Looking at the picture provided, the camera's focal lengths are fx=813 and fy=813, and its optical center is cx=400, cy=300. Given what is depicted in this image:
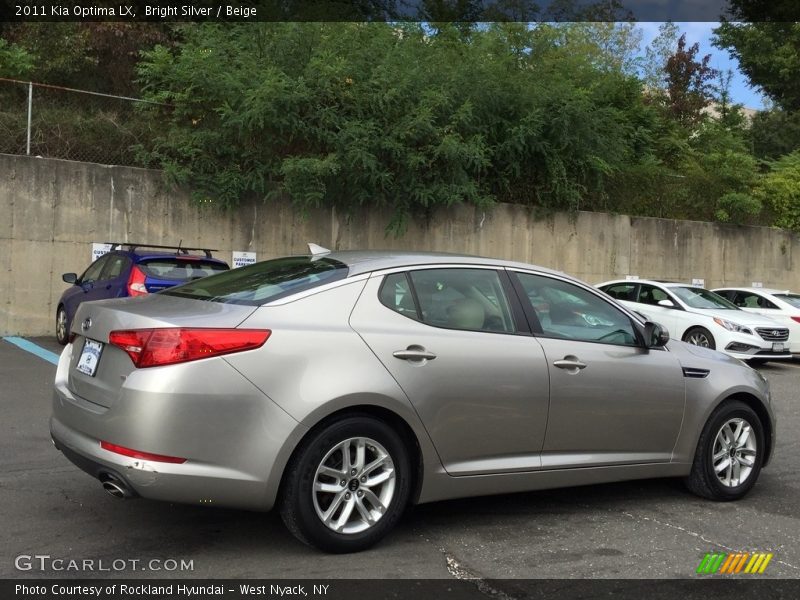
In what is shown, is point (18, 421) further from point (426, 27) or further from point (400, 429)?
point (426, 27)

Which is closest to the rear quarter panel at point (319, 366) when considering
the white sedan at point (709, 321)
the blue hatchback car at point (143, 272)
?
the blue hatchback car at point (143, 272)

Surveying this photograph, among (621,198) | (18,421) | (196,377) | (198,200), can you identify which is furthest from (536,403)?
(621,198)

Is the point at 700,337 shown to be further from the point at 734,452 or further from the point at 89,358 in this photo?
the point at 89,358

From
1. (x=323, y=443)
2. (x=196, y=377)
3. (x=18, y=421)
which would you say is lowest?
(x=18, y=421)

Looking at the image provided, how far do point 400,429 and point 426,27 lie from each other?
15734 millimetres

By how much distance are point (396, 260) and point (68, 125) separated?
38.2ft

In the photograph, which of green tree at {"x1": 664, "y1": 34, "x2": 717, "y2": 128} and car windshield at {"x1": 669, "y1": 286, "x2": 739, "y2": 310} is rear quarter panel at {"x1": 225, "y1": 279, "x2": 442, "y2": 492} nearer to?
car windshield at {"x1": 669, "y1": 286, "x2": 739, "y2": 310}

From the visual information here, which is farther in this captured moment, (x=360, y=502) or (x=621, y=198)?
(x=621, y=198)

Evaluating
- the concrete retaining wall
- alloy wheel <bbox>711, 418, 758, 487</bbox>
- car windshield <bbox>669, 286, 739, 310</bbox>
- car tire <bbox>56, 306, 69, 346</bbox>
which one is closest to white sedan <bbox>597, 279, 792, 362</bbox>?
car windshield <bbox>669, 286, 739, 310</bbox>

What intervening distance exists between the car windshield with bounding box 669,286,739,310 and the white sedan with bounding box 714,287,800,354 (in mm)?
633

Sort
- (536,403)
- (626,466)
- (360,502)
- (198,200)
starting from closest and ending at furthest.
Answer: (360,502) → (536,403) → (626,466) → (198,200)

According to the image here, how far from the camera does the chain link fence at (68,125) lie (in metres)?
14.1

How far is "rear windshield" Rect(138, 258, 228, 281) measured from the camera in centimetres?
1056

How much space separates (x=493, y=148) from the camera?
1745 centimetres
